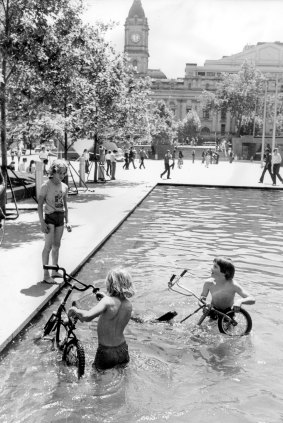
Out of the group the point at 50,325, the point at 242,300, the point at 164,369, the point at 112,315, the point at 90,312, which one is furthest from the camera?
the point at 242,300

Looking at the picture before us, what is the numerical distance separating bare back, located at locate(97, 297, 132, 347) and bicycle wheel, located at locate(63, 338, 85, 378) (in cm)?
24

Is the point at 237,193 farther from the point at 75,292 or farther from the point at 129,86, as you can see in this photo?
the point at 75,292

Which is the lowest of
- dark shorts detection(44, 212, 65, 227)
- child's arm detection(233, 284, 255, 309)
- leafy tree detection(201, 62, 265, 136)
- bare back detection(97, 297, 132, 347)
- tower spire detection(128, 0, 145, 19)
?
child's arm detection(233, 284, 255, 309)

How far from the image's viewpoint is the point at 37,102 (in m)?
16.4

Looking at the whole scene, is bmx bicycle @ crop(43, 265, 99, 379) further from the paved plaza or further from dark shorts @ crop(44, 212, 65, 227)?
dark shorts @ crop(44, 212, 65, 227)

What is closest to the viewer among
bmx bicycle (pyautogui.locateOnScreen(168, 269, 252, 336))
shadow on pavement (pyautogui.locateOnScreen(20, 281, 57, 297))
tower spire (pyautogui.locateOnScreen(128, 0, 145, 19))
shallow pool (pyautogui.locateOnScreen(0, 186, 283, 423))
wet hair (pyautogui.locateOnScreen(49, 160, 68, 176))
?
shallow pool (pyautogui.locateOnScreen(0, 186, 283, 423))

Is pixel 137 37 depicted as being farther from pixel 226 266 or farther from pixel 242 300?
pixel 242 300

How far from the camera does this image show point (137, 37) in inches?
7013

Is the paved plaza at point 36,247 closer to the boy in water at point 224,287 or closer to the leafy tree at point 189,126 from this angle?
the boy in water at point 224,287

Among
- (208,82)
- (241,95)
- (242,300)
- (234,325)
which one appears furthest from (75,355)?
(208,82)

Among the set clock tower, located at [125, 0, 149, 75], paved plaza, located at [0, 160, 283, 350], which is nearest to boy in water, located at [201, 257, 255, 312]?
paved plaza, located at [0, 160, 283, 350]

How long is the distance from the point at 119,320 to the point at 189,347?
4.75ft

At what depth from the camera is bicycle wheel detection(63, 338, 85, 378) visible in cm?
579

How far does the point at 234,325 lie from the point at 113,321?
6.65 ft
